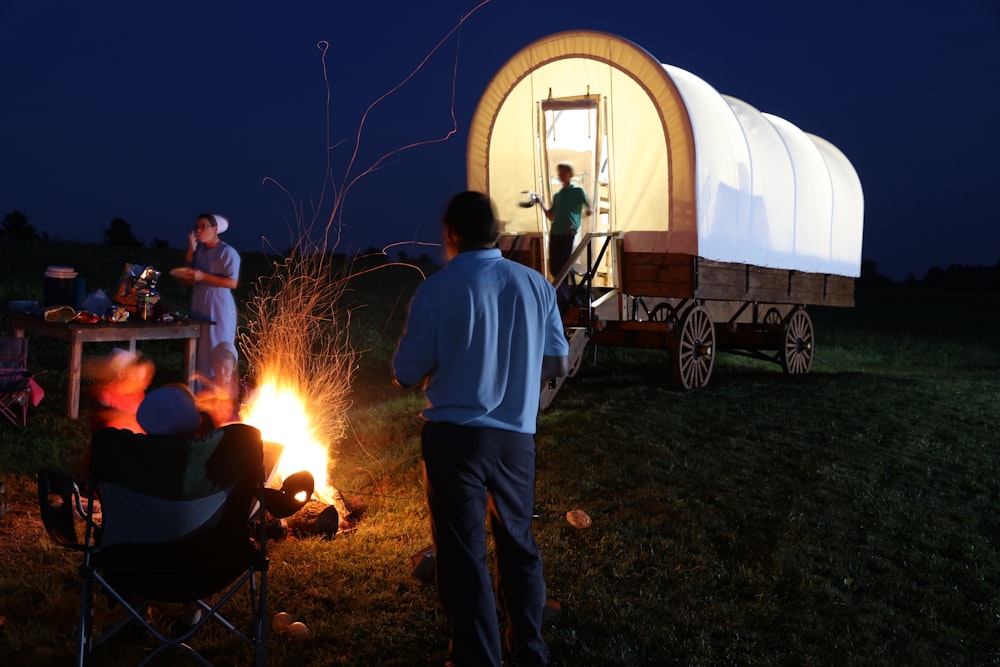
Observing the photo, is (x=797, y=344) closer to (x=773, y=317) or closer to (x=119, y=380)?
(x=773, y=317)

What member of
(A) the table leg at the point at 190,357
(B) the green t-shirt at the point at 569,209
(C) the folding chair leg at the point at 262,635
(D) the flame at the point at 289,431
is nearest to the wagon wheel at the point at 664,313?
(B) the green t-shirt at the point at 569,209

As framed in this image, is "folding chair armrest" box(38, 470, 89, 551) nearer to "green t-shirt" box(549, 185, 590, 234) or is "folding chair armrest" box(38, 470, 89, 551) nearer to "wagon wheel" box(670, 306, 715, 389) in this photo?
"green t-shirt" box(549, 185, 590, 234)

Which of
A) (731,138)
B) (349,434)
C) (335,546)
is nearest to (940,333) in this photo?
(731,138)

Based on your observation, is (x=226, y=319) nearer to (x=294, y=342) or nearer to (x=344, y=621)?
(x=294, y=342)

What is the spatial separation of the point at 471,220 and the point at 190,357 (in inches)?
214

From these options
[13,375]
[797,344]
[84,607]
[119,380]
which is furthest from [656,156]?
[84,607]

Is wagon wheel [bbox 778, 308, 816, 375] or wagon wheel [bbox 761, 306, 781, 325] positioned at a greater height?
wagon wheel [bbox 761, 306, 781, 325]

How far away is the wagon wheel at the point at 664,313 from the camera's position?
415 inches

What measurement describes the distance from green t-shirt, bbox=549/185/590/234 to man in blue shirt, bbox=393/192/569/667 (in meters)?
6.48

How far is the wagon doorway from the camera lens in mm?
10062

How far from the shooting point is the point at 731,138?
9.99 metres

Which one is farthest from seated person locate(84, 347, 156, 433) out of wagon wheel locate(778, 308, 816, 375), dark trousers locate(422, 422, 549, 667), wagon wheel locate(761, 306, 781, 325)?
wagon wheel locate(761, 306, 781, 325)

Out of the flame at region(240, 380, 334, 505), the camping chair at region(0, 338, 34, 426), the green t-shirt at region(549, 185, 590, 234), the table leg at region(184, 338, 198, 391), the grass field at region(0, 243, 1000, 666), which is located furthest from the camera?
the green t-shirt at region(549, 185, 590, 234)

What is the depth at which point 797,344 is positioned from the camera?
1305 centimetres
